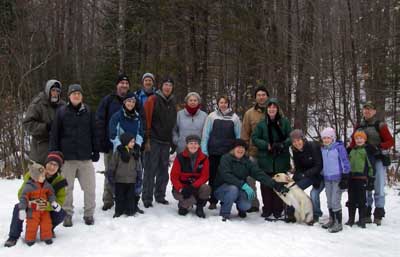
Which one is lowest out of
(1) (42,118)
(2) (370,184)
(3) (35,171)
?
(2) (370,184)

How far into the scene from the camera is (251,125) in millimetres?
7043

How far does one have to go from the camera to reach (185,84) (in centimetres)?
1582

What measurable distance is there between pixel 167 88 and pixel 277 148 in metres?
1.97

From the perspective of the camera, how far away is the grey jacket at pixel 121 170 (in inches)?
247

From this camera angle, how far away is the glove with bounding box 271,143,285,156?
6637 mm

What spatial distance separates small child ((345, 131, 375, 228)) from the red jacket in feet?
7.07

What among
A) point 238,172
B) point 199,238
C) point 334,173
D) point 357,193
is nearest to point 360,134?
point 334,173

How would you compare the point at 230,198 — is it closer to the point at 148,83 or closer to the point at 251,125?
the point at 251,125

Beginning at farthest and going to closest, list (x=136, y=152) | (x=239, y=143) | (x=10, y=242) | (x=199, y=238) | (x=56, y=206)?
(x=239, y=143) < (x=136, y=152) < (x=199, y=238) < (x=56, y=206) < (x=10, y=242)

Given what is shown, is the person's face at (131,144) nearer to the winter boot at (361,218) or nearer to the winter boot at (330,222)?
the winter boot at (330,222)

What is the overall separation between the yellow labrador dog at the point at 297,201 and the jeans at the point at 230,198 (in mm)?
533

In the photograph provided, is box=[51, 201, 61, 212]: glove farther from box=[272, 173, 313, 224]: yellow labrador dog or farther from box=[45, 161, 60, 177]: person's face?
box=[272, 173, 313, 224]: yellow labrador dog

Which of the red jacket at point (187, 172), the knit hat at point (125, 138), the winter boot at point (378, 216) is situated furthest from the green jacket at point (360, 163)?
the knit hat at point (125, 138)

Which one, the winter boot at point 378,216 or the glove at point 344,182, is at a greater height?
the glove at point 344,182
